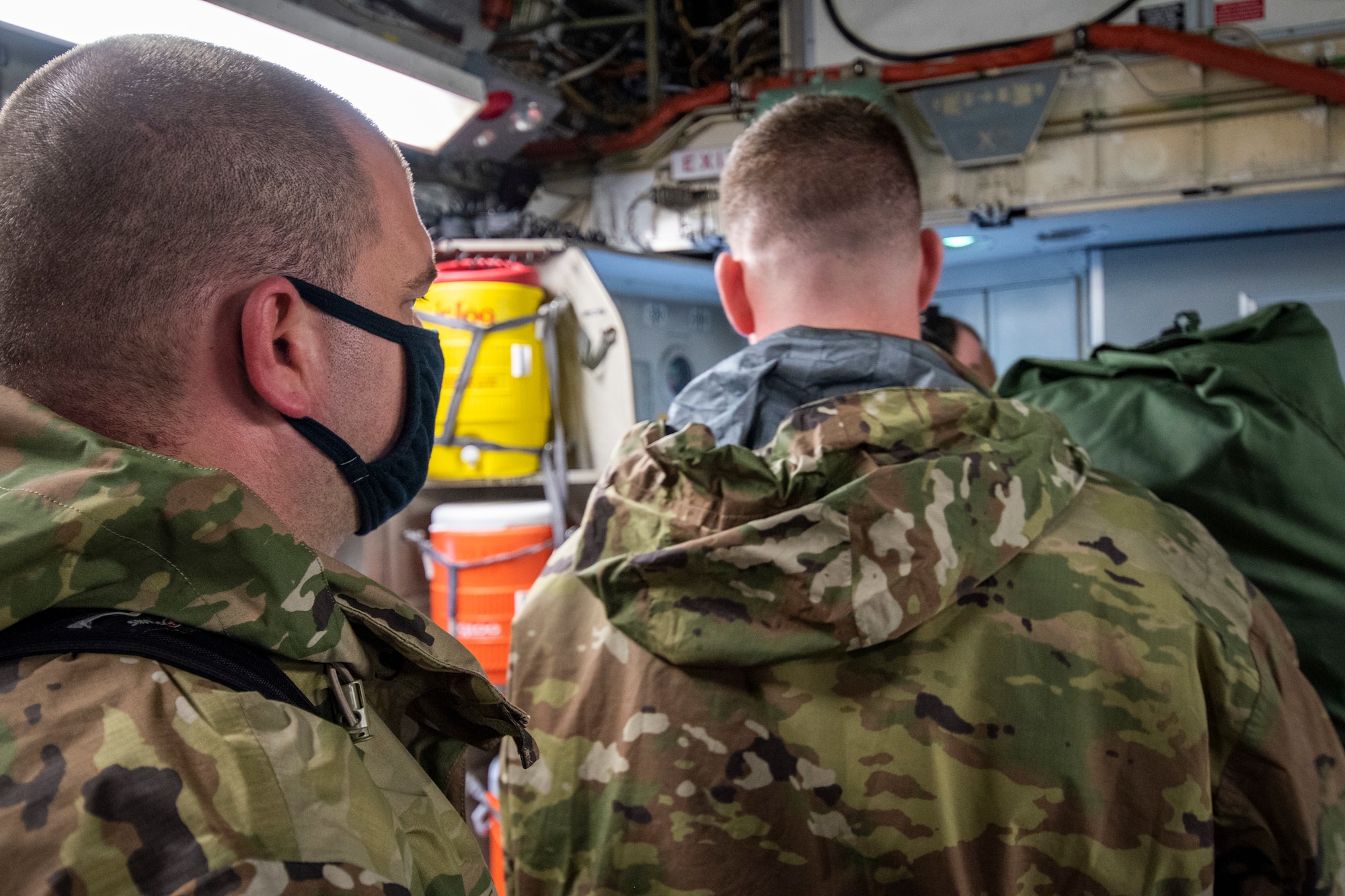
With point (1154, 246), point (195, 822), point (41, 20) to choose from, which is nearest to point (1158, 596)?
point (195, 822)

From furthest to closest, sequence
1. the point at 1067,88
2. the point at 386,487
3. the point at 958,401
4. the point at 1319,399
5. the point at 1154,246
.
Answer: the point at 1154,246 < the point at 1067,88 < the point at 1319,399 < the point at 958,401 < the point at 386,487

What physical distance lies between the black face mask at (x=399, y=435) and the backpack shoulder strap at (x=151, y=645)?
28cm

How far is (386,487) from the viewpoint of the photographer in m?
1.01

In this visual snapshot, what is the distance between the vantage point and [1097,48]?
359cm

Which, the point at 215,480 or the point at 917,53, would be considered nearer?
the point at 215,480

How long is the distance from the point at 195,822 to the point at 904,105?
4.08 m

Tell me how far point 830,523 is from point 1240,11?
11.8 ft

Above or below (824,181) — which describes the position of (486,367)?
below

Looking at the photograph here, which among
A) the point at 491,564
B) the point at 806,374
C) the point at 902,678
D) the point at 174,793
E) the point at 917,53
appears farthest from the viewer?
the point at 917,53

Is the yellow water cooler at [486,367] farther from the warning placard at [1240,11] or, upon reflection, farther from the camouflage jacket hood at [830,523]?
the warning placard at [1240,11]

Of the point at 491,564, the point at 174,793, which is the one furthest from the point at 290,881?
the point at 491,564

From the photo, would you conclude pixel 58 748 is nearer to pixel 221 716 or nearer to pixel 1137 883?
pixel 221 716

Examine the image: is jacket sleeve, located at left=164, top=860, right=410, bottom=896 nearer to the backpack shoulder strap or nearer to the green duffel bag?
the backpack shoulder strap

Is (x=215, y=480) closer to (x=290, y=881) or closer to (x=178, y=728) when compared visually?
(x=178, y=728)
